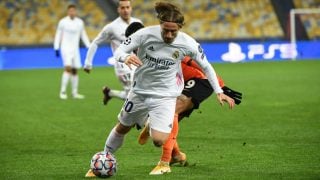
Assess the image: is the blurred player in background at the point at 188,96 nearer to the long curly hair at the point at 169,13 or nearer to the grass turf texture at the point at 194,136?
the grass turf texture at the point at 194,136

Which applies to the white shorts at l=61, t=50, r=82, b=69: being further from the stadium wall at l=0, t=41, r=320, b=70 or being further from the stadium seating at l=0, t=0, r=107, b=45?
the stadium seating at l=0, t=0, r=107, b=45

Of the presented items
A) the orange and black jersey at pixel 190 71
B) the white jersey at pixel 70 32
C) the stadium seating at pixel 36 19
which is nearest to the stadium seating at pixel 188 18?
the stadium seating at pixel 36 19

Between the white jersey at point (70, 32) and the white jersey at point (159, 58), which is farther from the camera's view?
the white jersey at point (70, 32)

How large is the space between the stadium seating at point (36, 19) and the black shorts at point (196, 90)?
82.2ft

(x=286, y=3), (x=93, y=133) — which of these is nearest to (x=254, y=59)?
(x=286, y=3)

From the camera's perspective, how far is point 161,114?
7906 mm

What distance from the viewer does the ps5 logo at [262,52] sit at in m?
30.3

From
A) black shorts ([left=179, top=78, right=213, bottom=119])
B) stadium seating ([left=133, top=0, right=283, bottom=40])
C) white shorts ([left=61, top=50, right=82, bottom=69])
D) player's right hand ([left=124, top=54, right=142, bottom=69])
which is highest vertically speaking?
player's right hand ([left=124, top=54, right=142, bottom=69])

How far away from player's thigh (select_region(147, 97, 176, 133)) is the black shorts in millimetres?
998

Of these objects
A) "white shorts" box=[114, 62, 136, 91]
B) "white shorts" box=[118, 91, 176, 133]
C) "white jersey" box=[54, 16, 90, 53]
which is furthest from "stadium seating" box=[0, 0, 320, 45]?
"white shorts" box=[118, 91, 176, 133]

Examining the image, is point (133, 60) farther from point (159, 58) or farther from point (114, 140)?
point (114, 140)

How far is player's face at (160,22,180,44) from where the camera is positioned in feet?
25.0

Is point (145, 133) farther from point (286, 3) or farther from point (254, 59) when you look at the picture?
point (286, 3)

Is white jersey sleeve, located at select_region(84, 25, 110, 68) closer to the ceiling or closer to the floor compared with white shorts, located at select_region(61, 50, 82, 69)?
closer to the ceiling
